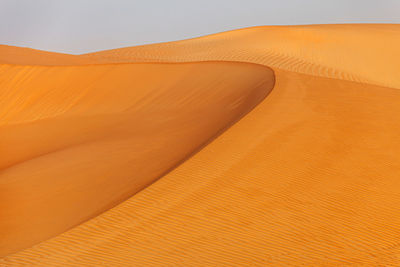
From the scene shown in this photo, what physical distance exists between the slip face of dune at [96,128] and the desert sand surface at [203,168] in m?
0.04

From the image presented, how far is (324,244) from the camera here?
17.5 feet

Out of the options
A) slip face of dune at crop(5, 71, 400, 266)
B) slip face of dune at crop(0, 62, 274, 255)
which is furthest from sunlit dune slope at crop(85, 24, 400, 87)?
slip face of dune at crop(5, 71, 400, 266)

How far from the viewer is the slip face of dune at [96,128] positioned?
23.3 ft

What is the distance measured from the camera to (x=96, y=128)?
439 inches

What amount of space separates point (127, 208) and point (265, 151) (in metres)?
2.36

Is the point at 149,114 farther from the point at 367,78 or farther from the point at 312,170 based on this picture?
the point at 367,78

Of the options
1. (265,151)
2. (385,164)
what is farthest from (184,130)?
(385,164)

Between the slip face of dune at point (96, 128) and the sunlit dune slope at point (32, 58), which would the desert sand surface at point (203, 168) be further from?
the sunlit dune slope at point (32, 58)

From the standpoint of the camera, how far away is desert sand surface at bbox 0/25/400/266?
5.46 metres

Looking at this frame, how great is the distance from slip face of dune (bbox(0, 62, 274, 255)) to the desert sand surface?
4 centimetres

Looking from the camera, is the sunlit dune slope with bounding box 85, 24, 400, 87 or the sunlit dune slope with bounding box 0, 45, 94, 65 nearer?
the sunlit dune slope with bounding box 85, 24, 400, 87

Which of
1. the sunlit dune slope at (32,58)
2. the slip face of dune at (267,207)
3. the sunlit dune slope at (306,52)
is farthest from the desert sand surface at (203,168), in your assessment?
the sunlit dune slope at (32,58)

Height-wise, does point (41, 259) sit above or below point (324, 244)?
above

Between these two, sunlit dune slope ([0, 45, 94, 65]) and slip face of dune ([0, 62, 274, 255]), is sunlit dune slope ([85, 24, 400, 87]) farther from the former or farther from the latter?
slip face of dune ([0, 62, 274, 255])
